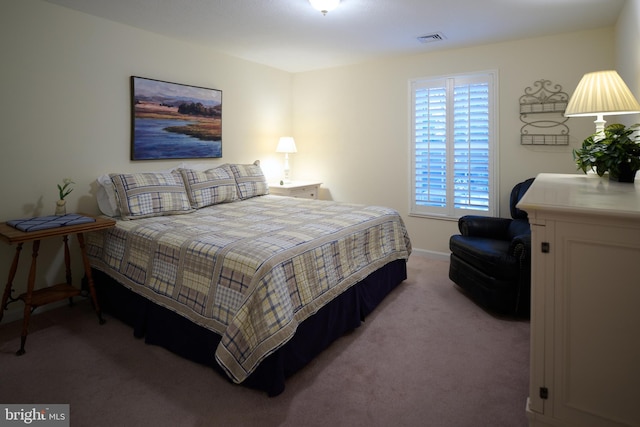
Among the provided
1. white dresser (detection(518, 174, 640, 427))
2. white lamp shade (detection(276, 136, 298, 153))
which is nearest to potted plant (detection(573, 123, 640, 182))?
white dresser (detection(518, 174, 640, 427))

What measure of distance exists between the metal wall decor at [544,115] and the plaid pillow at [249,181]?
2.84 meters

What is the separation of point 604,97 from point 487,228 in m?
1.64

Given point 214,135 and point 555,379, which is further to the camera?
point 214,135

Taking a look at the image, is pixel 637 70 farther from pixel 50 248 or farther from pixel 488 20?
pixel 50 248

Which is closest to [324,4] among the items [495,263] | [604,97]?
[604,97]

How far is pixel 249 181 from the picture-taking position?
4.09 metres

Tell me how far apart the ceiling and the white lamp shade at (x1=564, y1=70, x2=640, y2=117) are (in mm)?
1209

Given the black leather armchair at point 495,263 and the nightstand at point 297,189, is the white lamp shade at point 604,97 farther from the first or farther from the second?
the nightstand at point 297,189

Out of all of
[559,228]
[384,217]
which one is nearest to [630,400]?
[559,228]

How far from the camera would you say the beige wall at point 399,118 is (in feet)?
11.8

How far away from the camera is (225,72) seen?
4328 mm

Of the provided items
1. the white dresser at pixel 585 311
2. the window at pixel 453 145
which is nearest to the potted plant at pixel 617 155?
the white dresser at pixel 585 311

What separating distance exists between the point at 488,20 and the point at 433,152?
1.47 meters

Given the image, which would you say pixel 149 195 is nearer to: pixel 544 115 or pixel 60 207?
pixel 60 207
